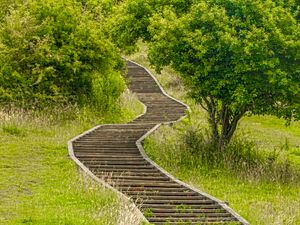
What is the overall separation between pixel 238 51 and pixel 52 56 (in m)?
9.15

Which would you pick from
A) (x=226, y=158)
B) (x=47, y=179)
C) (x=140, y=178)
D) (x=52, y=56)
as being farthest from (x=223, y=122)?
(x=52, y=56)

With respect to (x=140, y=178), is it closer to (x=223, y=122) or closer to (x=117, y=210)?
(x=117, y=210)

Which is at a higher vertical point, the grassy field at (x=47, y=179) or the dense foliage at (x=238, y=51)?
the dense foliage at (x=238, y=51)

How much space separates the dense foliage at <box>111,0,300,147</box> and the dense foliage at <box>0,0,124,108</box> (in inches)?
251

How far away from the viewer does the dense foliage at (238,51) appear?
17.8 m

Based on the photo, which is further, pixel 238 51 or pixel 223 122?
pixel 223 122

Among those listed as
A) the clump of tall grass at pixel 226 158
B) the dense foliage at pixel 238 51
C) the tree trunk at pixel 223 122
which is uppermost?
the dense foliage at pixel 238 51

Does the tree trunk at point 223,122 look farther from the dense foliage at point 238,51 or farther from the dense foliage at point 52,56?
the dense foliage at point 52,56

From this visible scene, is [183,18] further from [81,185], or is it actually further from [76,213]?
[76,213]

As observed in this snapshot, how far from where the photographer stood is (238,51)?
17719mm

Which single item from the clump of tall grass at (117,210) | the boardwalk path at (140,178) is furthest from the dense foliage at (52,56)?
the clump of tall grass at (117,210)

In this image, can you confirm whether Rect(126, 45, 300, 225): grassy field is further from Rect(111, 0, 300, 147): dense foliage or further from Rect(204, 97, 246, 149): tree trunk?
Rect(111, 0, 300, 147): dense foliage

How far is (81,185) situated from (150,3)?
8660 mm

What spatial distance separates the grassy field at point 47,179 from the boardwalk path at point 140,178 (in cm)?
63
